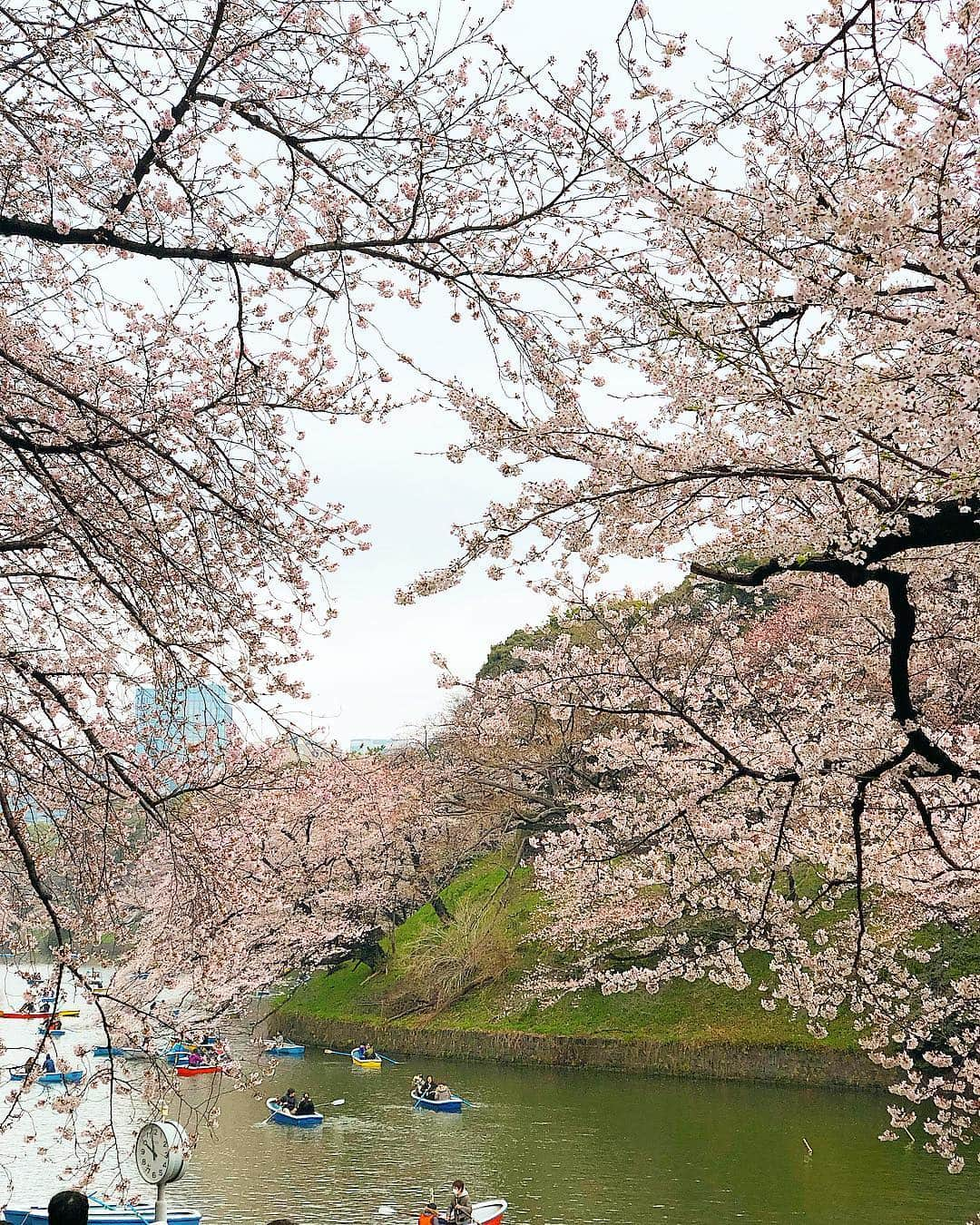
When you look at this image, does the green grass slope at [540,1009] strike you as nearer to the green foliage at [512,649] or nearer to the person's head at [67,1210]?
the green foliage at [512,649]

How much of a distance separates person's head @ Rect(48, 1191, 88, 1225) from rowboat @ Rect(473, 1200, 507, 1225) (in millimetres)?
8101

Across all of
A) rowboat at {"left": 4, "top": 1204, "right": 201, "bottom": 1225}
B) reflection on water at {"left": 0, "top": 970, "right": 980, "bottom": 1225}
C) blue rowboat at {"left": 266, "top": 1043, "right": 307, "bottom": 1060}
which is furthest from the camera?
blue rowboat at {"left": 266, "top": 1043, "right": 307, "bottom": 1060}

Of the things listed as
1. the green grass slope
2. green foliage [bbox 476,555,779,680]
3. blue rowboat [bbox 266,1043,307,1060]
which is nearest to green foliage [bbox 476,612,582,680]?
green foliage [bbox 476,555,779,680]

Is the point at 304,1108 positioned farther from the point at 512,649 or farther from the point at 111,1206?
the point at 512,649

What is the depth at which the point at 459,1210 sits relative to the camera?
393 inches

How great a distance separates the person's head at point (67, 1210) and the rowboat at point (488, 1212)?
26.6 feet

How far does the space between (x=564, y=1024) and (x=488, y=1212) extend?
31.7 feet

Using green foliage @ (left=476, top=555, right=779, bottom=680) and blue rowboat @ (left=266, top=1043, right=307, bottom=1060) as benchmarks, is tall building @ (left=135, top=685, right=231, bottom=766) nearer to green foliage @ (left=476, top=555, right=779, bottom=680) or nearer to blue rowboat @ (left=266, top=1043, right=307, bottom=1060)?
green foliage @ (left=476, top=555, right=779, bottom=680)

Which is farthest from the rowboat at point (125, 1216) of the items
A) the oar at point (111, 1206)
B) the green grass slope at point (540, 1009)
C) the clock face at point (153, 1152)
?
the green grass slope at point (540, 1009)

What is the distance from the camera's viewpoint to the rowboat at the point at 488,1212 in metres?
9.92

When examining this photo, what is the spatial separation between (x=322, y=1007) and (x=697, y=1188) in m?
14.8

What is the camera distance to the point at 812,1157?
40.2 ft

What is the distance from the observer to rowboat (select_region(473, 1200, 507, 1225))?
9922 millimetres

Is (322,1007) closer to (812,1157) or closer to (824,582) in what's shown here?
(812,1157)
